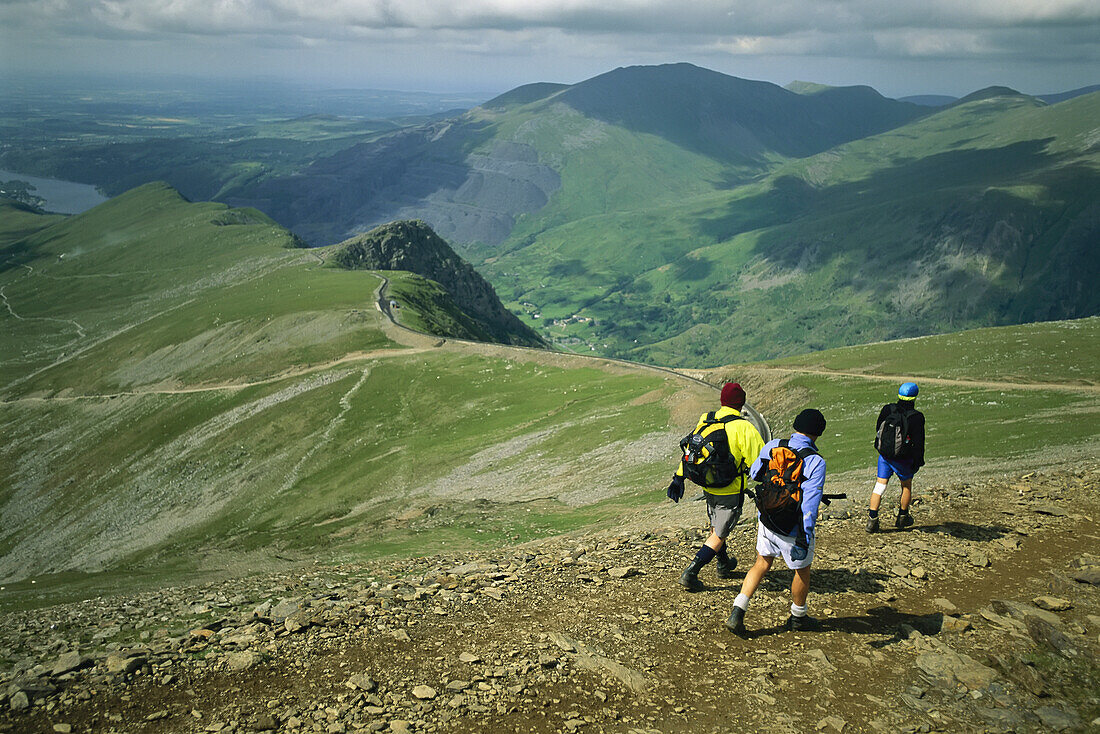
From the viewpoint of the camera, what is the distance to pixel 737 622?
1581 cm

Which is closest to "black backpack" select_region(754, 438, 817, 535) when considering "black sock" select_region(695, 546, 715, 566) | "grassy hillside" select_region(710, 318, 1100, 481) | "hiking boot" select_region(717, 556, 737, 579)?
"black sock" select_region(695, 546, 715, 566)

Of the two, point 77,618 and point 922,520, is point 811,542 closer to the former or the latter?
point 922,520

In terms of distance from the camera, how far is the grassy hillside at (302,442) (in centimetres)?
4634

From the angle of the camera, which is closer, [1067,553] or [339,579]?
[1067,553]

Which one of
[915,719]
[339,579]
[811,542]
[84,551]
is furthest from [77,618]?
[84,551]

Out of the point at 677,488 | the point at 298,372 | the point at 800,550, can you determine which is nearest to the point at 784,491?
the point at 800,550

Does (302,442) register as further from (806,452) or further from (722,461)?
(806,452)

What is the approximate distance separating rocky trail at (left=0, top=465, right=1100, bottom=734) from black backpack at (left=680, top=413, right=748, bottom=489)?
316cm

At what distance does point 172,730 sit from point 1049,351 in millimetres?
69375

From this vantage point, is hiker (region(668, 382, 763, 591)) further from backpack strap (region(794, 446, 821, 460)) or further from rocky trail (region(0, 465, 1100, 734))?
backpack strap (region(794, 446, 821, 460))

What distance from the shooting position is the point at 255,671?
14945mm

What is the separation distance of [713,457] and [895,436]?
811 centimetres

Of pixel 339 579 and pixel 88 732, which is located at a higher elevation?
pixel 88 732

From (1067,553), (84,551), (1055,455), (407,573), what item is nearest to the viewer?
(1067,553)
